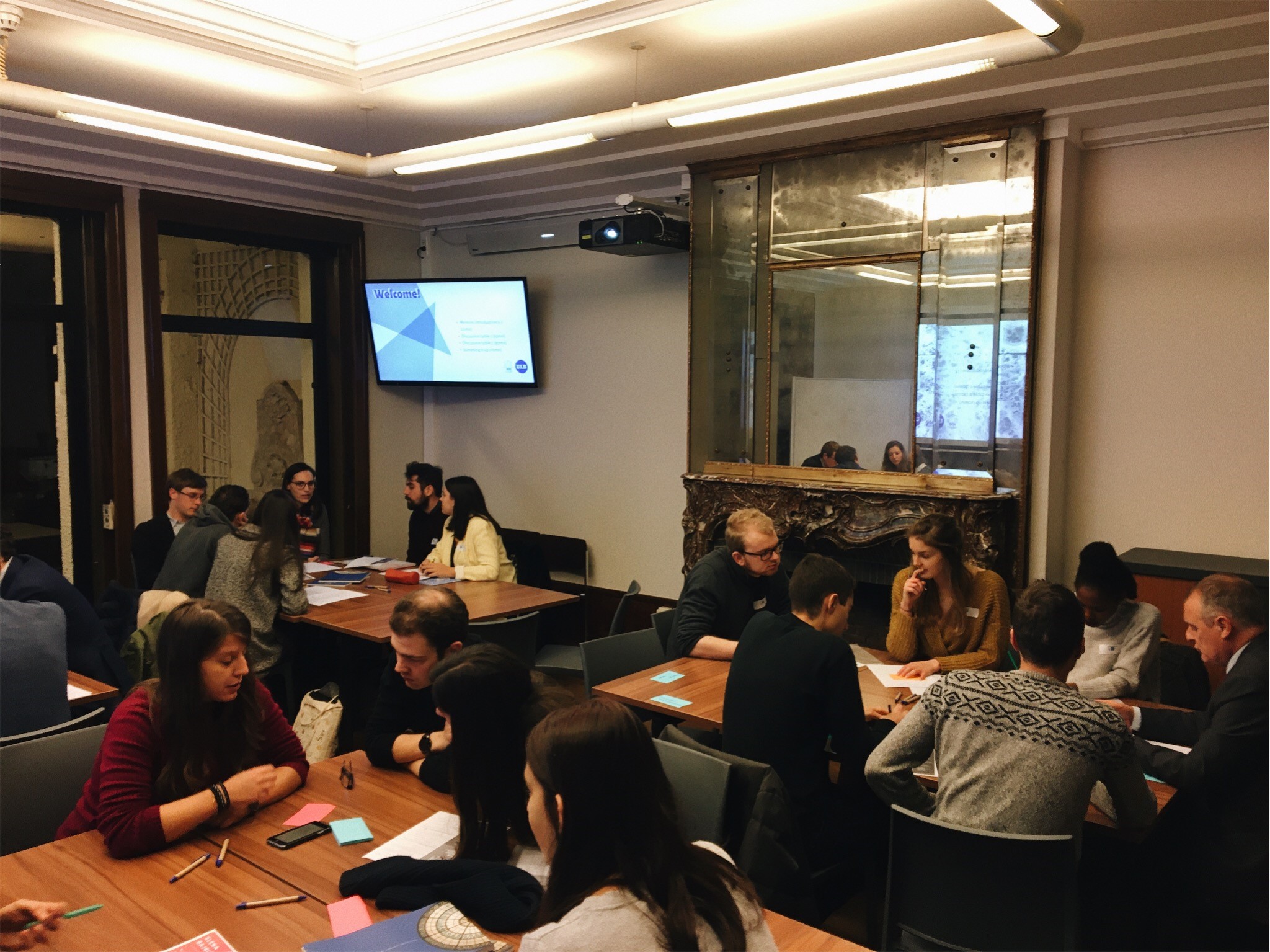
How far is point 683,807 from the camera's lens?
242cm

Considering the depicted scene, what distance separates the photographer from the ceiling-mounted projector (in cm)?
582

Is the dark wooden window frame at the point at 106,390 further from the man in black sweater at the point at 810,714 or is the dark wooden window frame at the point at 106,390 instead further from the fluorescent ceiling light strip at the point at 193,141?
the man in black sweater at the point at 810,714

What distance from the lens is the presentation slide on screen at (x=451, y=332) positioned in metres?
7.23

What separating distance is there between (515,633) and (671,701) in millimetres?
1293

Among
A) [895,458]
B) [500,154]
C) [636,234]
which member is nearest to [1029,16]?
[500,154]

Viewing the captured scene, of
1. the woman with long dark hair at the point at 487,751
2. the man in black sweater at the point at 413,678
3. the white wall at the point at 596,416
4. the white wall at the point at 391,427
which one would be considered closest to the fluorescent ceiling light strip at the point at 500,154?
the man in black sweater at the point at 413,678

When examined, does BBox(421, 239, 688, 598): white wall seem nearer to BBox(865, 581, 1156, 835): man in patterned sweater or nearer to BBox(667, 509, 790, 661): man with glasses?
BBox(667, 509, 790, 661): man with glasses

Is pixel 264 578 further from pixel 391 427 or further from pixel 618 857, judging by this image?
Result: pixel 618 857

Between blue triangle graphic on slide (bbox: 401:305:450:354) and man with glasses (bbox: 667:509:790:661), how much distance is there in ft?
13.2

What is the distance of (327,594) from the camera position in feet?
17.0

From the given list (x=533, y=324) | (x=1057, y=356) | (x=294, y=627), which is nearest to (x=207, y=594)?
(x=294, y=627)

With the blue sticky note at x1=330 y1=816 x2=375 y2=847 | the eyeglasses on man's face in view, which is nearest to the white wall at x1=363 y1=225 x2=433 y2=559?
the eyeglasses on man's face

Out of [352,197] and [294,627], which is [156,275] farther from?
[294,627]

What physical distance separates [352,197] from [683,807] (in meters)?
5.96
